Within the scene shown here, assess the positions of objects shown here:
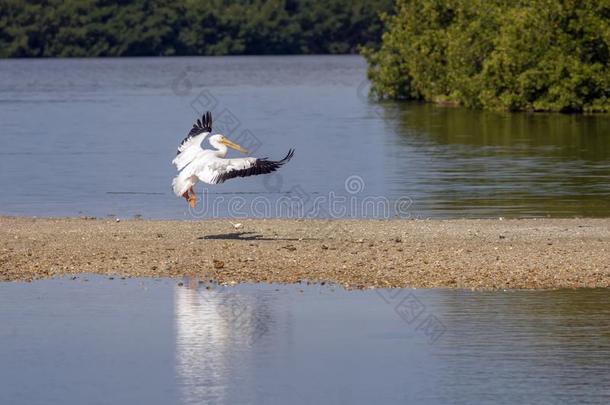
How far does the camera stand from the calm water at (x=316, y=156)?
2448 centimetres

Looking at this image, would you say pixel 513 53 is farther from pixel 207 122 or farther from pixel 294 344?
pixel 294 344

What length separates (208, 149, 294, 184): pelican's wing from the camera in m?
18.2

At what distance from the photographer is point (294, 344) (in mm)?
13477

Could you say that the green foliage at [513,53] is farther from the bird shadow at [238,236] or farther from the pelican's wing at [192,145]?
the bird shadow at [238,236]

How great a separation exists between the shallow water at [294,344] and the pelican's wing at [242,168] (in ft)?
8.50

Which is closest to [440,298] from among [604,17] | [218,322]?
[218,322]

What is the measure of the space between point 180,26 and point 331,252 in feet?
473

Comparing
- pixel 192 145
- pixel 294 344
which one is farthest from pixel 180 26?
pixel 294 344

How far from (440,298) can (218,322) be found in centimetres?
261

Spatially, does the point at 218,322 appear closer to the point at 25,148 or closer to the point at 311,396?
the point at 311,396

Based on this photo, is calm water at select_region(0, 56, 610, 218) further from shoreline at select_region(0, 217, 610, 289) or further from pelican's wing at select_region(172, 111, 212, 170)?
pelican's wing at select_region(172, 111, 212, 170)

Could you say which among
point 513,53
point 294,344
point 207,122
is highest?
point 513,53

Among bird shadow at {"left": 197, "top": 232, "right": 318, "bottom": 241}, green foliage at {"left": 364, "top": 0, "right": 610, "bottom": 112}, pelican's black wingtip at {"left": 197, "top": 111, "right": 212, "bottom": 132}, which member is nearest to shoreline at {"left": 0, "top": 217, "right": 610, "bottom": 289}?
bird shadow at {"left": 197, "top": 232, "right": 318, "bottom": 241}

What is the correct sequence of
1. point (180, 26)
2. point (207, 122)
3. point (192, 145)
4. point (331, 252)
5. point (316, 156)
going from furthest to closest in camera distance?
point (180, 26) < point (316, 156) < point (207, 122) < point (192, 145) < point (331, 252)
